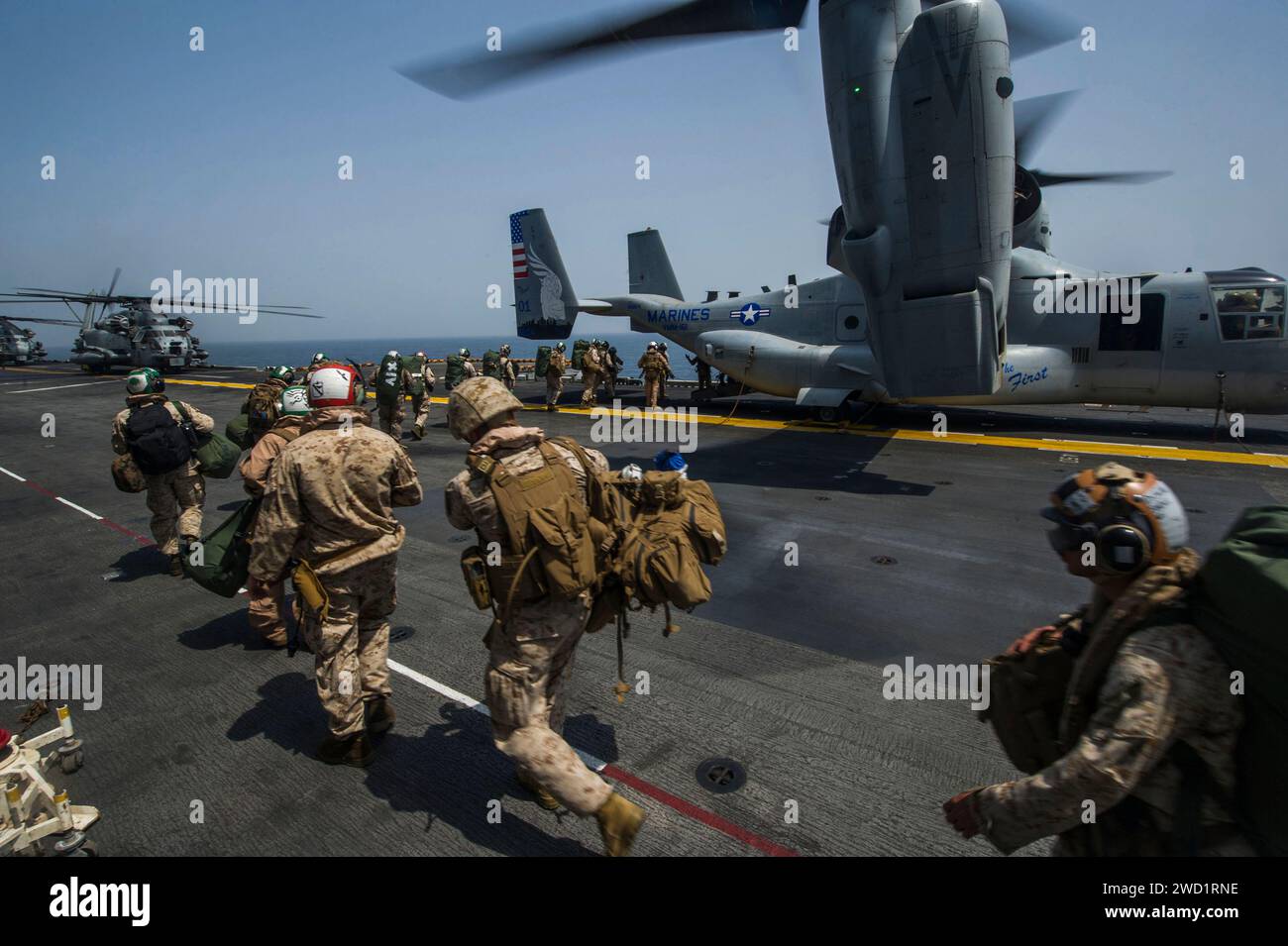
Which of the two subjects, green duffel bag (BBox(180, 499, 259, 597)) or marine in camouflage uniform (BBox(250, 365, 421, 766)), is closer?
marine in camouflage uniform (BBox(250, 365, 421, 766))

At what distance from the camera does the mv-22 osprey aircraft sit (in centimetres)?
784

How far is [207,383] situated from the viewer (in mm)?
24688

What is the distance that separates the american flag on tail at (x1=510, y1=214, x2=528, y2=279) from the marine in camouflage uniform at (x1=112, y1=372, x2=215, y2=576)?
53.2ft

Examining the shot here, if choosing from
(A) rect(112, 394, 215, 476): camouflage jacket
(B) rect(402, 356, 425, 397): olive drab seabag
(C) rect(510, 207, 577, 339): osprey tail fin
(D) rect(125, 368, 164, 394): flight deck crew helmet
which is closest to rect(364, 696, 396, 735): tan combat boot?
(A) rect(112, 394, 215, 476): camouflage jacket

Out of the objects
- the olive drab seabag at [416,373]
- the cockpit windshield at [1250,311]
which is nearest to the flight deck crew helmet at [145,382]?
the olive drab seabag at [416,373]

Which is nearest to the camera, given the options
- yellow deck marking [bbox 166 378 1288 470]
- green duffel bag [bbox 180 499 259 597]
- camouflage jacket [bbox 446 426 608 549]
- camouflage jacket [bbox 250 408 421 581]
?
camouflage jacket [bbox 446 426 608 549]

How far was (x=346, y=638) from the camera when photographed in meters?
3.37

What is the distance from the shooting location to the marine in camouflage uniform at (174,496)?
5.96 metres

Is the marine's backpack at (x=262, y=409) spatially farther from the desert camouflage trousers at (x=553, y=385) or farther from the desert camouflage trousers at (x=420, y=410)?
the desert camouflage trousers at (x=553, y=385)

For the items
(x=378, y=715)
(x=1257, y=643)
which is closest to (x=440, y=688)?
(x=378, y=715)

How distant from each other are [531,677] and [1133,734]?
2.18 metres

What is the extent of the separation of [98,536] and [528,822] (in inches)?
295

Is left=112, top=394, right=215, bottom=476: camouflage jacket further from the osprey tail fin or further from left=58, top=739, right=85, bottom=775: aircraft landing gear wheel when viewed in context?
the osprey tail fin

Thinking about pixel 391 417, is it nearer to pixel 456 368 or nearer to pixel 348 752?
pixel 456 368
